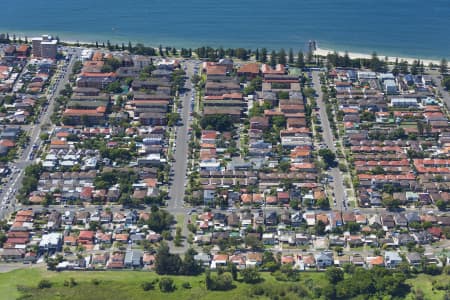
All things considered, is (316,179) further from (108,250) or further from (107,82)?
(107,82)

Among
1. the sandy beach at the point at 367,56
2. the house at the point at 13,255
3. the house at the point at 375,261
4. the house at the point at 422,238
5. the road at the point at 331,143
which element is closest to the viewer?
the house at the point at 375,261

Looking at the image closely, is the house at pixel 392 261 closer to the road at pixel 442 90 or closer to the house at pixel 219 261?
the house at pixel 219 261

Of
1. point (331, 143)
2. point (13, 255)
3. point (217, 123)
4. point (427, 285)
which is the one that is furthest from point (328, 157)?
point (13, 255)

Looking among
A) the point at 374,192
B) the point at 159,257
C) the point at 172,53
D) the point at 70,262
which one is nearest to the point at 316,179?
the point at 374,192

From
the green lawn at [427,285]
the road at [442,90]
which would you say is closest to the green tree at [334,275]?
the green lawn at [427,285]

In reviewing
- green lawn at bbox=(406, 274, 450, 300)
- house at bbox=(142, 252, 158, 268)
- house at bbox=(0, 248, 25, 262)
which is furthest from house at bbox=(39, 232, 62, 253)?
green lawn at bbox=(406, 274, 450, 300)

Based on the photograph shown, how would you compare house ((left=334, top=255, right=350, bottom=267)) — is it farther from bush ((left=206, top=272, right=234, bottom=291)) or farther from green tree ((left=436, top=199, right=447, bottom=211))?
green tree ((left=436, top=199, right=447, bottom=211))
